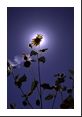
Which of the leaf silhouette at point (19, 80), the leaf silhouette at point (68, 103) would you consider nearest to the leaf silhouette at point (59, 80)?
the leaf silhouette at point (68, 103)

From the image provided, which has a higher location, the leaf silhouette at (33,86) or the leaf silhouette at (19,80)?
the leaf silhouette at (19,80)

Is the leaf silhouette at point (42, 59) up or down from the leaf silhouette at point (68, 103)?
up

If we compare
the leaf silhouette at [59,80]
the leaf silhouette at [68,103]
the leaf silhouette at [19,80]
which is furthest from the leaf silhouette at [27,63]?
the leaf silhouette at [68,103]

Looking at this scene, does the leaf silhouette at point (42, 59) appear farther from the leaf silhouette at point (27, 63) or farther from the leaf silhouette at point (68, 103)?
the leaf silhouette at point (68, 103)

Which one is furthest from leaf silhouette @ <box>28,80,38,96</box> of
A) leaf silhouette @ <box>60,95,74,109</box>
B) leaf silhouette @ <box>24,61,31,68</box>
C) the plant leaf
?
leaf silhouette @ <box>60,95,74,109</box>

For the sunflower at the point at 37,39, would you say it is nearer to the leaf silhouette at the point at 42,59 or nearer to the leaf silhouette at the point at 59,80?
the leaf silhouette at the point at 42,59

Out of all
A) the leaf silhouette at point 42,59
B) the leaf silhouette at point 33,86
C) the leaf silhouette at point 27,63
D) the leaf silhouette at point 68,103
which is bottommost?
the leaf silhouette at point 68,103

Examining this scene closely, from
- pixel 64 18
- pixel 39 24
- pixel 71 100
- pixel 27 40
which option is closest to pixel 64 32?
pixel 64 18

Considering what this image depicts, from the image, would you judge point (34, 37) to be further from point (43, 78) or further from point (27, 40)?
point (43, 78)

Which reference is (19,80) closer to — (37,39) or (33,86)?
(33,86)

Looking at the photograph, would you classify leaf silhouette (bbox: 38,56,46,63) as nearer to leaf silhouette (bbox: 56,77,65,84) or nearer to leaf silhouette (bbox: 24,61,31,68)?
leaf silhouette (bbox: 24,61,31,68)
